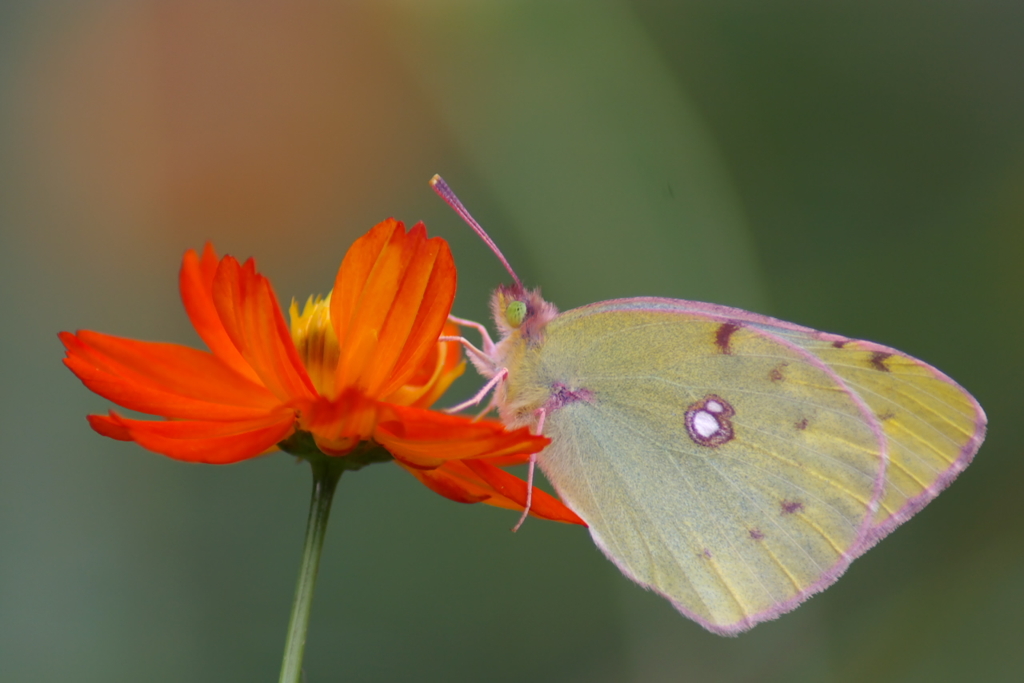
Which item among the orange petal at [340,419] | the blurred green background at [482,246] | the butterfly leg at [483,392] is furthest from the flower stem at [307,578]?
the blurred green background at [482,246]

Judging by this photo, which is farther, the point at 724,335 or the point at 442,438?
the point at 724,335

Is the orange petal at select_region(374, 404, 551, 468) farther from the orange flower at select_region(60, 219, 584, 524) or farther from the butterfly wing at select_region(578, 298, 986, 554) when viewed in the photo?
the butterfly wing at select_region(578, 298, 986, 554)

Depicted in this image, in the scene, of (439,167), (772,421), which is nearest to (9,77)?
(439,167)

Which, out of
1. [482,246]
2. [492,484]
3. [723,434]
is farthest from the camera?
[482,246]

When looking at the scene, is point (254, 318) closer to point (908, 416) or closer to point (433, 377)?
point (433, 377)

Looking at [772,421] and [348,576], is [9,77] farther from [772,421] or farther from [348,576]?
[772,421]

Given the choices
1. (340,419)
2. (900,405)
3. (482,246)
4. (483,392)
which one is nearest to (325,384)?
(340,419)

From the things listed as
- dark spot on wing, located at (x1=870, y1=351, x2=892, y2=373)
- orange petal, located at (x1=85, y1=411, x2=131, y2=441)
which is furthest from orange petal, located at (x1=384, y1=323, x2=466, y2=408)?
dark spot on wing, located at (x1=870, y1=351, x2=892, y2=373)

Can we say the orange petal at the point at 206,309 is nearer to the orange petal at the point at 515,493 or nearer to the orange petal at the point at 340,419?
the orange petal at the point at 340,419

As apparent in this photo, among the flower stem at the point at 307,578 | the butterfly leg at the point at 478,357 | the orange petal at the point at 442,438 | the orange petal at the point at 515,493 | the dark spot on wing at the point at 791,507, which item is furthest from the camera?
the dark spot on wing at the point at 791,507
